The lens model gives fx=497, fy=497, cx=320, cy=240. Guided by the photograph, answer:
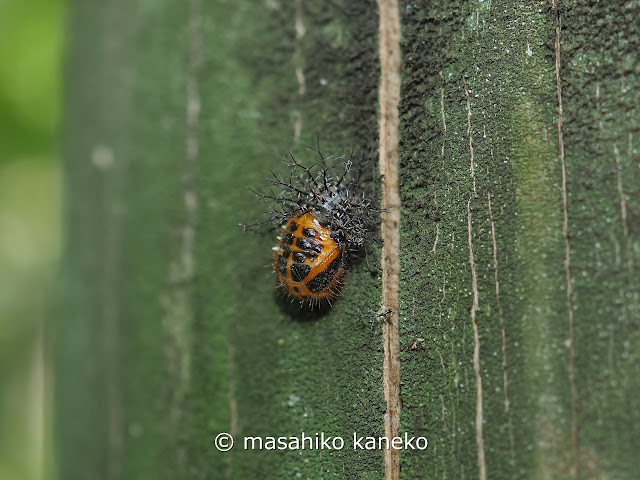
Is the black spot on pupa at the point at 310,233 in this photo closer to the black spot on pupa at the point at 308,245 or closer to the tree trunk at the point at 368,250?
the black spot on pupa at the point at 308,245

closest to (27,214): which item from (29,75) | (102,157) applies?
(102,157)

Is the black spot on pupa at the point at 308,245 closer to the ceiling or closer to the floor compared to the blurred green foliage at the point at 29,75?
closer to the floor

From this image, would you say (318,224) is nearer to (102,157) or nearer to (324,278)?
(324,278)

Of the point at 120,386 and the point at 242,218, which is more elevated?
the point at 242,218

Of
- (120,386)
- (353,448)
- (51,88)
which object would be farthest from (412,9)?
(120,386)

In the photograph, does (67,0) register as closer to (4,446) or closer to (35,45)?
(35,45)

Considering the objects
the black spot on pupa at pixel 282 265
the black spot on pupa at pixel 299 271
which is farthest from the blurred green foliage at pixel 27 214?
the black spot on pupa at pixel 299 271
